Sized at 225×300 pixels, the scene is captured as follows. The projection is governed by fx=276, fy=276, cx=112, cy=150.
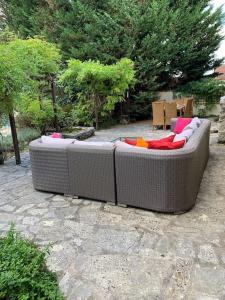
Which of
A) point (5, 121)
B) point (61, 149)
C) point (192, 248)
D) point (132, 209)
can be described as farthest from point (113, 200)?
point (5, 121)

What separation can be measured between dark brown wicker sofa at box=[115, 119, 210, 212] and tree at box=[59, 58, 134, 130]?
5.36 m

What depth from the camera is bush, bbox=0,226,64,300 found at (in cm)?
174

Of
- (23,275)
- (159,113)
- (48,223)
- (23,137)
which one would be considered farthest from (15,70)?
(159,113)

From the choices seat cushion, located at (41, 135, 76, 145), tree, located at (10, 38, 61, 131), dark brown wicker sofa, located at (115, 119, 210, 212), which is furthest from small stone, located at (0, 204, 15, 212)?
tree, located at (10, 38, 61, 131)

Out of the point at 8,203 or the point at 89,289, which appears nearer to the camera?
the point at 89,289

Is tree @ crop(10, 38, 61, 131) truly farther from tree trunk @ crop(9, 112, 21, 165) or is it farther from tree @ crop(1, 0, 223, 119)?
tree @ crop(1, 0, 223, 119)

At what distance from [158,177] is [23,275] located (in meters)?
1.86

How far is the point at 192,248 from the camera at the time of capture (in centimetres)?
262

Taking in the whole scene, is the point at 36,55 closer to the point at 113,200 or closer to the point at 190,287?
the point at 113,200

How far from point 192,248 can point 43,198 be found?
220 cm

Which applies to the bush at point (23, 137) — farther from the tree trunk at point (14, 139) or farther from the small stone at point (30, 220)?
the small stone at point (30, 220)

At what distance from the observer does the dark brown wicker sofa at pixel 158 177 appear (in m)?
3.17

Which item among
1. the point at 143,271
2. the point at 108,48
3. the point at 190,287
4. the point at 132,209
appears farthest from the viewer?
the point at 108,48

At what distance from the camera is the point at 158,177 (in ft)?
10.6
